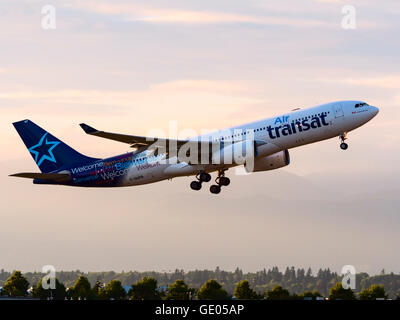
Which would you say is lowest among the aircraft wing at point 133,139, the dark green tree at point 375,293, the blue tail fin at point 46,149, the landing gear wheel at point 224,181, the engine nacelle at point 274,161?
the dark green tree at point 375,293

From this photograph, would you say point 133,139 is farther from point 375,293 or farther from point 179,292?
point 375,293

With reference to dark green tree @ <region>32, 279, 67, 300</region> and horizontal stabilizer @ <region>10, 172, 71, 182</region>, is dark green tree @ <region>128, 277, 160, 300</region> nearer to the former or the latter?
dark green tree @ <region>32, 279, 67, 300</region>

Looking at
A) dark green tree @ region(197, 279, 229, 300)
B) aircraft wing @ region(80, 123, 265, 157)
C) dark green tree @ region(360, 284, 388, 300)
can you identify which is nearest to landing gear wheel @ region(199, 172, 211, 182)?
aircraft wing @ region(80, 123, 265, 157)

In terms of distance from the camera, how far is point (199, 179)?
6869 centimetres

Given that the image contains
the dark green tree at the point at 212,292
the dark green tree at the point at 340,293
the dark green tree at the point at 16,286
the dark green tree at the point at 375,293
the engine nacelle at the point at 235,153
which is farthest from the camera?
the dark green tree at the point at 16,286

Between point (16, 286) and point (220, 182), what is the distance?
3149 inches

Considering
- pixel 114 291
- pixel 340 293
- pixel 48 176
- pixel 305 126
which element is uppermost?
pixel 305 126

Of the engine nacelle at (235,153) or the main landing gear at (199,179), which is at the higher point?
→ the engine nacelle at (235,153)

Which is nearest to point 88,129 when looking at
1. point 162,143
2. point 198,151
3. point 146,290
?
point 162,143

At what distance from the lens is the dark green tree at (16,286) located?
451 ft

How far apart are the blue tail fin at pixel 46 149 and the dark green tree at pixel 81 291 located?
54052mm

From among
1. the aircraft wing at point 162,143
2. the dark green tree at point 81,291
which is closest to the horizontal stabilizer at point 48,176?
the aircraft wing at point 162,143

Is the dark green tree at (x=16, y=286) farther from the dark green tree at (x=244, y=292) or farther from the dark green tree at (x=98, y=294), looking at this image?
the dark green tree at (x=244, y=292)
